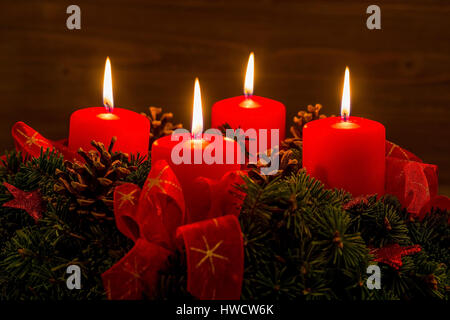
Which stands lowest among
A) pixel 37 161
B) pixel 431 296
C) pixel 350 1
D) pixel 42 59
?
pixel 431 296

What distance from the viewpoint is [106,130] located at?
2.38 feet

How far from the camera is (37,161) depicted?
65 centimetres

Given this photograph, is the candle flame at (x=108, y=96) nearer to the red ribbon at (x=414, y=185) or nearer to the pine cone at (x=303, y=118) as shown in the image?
the pine cone at (x=303, y=118)

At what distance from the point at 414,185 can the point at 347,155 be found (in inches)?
A: 3.9

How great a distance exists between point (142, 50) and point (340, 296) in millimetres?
750

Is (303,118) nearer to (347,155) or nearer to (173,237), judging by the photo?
(347,155)

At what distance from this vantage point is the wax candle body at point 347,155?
2.16 ft

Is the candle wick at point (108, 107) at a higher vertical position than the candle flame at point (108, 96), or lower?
lower

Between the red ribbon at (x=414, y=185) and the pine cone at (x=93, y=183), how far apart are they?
1.06 ft

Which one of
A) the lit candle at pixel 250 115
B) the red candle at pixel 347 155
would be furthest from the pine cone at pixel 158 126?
the red candle at pixel 347 155

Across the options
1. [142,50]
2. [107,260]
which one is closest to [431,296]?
[107,260]

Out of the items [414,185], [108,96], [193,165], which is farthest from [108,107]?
[414,185]
